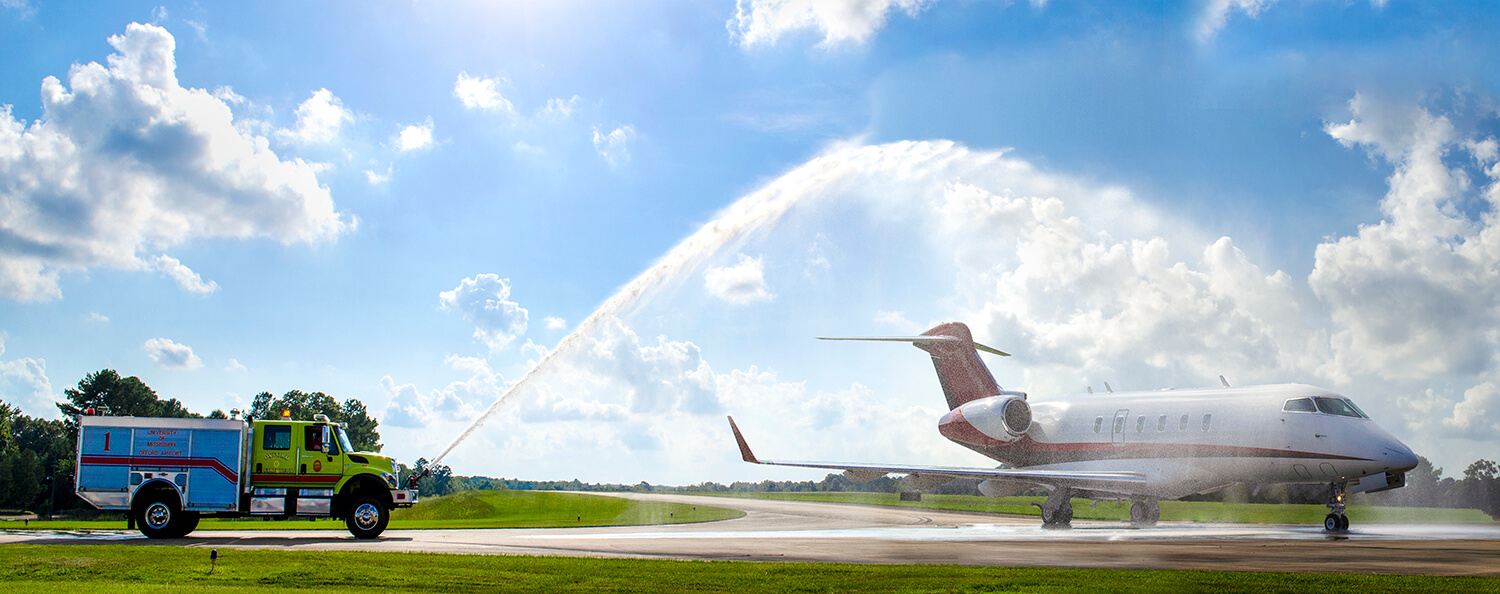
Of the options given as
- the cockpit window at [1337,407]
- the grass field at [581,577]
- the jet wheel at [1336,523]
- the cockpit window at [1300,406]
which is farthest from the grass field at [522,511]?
the grass field at [581,577]

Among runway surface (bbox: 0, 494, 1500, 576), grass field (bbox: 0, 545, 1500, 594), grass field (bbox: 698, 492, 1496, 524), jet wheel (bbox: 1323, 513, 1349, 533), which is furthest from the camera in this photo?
grass field (bbox: 698, 492, 1496, 524)

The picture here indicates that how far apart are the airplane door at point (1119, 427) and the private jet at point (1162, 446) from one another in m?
0.04

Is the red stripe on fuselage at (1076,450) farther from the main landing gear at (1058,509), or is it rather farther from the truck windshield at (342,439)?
the truck windshield at (342,439)

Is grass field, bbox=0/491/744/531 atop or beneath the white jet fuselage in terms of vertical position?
beneath

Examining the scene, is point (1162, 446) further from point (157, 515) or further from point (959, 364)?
point (157, 515)

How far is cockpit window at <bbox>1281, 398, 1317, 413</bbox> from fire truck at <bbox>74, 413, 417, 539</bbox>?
27056 millimetres

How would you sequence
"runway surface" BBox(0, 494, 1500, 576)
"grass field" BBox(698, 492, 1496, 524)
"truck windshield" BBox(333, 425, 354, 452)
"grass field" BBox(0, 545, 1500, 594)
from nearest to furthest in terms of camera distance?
"grass field" BBox(0, 545, 1500, 594), "runway surface" BBox(0, 494, 1500, 576), "truck windshield" BBox(333, 425, 354, 452), "grass field" BBox(698, 492, 1496, 524)

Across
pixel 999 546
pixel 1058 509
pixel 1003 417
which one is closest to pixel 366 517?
pixel 999 546

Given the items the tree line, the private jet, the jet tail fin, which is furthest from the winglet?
the tree line

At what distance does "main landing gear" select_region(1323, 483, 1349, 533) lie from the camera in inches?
1256

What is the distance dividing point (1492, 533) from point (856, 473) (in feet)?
67.9

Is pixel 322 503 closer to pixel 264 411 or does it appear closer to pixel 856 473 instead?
pixel 856 473

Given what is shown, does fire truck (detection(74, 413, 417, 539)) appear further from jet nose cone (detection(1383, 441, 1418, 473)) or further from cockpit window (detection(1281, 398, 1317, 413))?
jet nose cone (detection(1383, 441, 1418, 473))

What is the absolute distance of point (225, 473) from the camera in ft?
85.1
